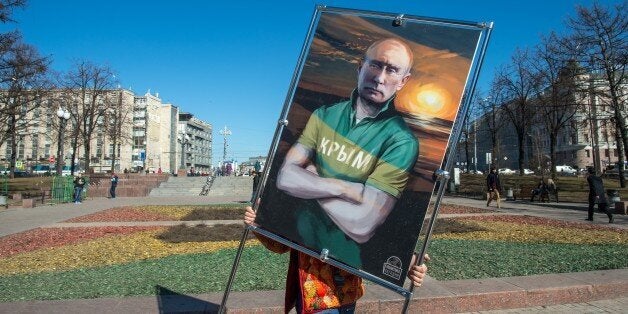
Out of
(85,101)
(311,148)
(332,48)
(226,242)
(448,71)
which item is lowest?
(226,242)

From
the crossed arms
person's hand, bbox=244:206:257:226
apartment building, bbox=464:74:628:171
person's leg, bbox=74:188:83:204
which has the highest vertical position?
apartment building, bbox=464:74:628:171

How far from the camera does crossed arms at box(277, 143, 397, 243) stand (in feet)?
7.29

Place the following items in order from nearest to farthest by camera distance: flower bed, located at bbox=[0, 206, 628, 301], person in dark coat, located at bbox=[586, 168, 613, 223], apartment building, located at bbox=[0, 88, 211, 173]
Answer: flower bed, located at bbox=[0, 206, 628, 301] < person in dark coat, located at bbox=[586, 168, 613, 223] < apartment building, located at bbox=[0, 88, 211, 173]

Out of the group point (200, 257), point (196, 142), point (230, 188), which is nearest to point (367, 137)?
point (200, 257)

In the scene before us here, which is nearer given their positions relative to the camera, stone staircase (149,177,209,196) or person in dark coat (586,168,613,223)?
person in dark coat (586,168,613,223)

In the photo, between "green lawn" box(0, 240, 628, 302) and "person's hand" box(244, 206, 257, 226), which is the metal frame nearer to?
"person's hand" box(244, 206, 257, 226)

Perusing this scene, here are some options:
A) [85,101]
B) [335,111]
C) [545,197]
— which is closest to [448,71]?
[335,111]

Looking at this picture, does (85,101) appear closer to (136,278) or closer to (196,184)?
(196,184)

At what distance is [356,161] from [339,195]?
202mm

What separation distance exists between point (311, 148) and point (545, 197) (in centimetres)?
2546

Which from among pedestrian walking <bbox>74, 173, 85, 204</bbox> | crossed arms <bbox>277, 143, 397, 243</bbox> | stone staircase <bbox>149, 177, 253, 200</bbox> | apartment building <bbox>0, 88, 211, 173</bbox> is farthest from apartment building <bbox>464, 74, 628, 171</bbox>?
apartment building <bbox>0, 88, 211, 173</bbox>

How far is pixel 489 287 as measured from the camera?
5332mm

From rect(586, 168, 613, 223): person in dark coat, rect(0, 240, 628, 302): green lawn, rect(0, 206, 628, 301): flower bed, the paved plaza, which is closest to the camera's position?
the paved plaza

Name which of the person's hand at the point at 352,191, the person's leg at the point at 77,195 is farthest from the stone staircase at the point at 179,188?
the person's hand at the point at 352,191
